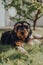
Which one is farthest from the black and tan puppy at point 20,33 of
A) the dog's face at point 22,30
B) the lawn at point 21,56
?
the lawn at point 21,56

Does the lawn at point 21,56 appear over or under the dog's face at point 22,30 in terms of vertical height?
under

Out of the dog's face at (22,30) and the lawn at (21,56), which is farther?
the dog's face at (22,30)

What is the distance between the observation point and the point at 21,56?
4.70m

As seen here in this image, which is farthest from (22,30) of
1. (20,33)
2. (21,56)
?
(21,56)

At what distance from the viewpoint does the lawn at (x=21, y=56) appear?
4454 mm

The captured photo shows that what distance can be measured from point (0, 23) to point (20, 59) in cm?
369

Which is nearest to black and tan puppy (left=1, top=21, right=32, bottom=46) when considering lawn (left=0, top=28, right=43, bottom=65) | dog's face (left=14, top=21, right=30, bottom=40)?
dog's face (left=14, top=21, right=30, bottom=40)

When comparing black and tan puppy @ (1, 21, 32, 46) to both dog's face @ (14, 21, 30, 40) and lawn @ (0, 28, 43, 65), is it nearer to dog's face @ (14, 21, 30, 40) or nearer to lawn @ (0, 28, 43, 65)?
dog's face @ (14, 21, 30, 40)

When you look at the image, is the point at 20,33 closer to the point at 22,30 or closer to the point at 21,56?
the point at 22,30

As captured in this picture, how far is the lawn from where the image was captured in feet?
14.6

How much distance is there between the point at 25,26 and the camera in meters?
5.06

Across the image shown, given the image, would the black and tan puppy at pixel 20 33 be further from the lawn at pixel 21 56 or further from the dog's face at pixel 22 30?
the lawn at pixel 21 56

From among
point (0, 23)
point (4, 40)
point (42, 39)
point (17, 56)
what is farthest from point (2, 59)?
point (0, 23)

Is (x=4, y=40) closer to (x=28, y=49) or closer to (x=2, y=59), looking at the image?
(x=28, y=49)
